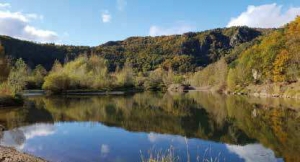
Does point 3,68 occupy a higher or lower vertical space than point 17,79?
higher

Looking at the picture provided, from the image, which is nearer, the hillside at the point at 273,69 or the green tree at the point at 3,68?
the green tree at the point at 3,68

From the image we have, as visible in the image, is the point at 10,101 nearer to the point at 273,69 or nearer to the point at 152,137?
the point at 152,137

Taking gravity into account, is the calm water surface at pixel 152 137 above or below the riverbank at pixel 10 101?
below

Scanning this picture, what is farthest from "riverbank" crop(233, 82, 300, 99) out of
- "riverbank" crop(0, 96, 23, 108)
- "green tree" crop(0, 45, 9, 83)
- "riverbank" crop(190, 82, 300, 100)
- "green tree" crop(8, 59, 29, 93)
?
"green tree" crop(0, 45, 9, 83)

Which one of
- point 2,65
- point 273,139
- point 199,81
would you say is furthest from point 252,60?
point 273,139

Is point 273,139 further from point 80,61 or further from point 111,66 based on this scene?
point 111,66

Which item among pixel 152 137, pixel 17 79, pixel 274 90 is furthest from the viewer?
pixel 274 90

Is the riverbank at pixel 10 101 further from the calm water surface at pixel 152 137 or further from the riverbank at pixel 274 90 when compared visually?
the riverbank at pixel 274 90

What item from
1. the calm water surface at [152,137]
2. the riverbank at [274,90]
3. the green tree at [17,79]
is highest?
the green tree at [17,79]

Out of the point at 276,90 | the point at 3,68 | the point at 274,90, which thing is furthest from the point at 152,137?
the point at 274,90

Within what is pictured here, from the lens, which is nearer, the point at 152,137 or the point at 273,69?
the point at 152,137

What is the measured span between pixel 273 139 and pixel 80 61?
296ft

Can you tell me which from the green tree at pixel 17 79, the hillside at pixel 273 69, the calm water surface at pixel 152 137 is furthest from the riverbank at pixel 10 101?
the hillside at pixel 273 69

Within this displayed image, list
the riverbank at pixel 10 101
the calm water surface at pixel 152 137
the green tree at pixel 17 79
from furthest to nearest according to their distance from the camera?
1. the green tree at pixel 17 79
2. the riverbank at pixel 10 101
3. the calm water surface at pixel 152 137
